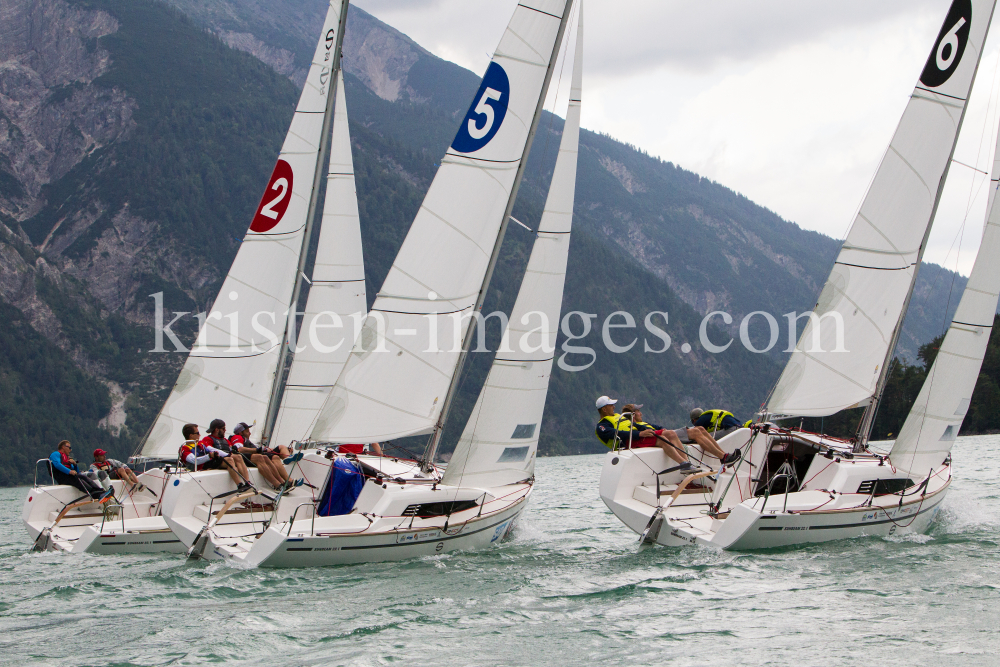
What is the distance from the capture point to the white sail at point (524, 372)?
1216cm

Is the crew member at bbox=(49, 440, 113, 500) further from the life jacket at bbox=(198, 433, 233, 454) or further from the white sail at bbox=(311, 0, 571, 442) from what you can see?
the white sail at bbox=(311, 0, 571, 442)

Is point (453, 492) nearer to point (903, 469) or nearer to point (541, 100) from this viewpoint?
point (541, 100)

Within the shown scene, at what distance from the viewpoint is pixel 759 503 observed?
36.0 feet

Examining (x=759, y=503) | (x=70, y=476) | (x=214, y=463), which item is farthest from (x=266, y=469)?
(x=759, y=503)

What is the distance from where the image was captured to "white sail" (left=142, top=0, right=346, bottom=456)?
16250 millimetres

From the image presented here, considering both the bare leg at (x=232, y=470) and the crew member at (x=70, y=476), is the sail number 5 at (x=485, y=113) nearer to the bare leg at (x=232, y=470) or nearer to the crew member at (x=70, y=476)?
the bare leg at (x=232, y=470)

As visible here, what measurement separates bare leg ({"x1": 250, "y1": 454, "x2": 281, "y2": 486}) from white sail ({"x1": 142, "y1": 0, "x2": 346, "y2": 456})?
427 centimetres

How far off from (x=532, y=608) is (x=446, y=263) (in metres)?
4.71

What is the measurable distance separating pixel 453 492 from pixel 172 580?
11.0 feet

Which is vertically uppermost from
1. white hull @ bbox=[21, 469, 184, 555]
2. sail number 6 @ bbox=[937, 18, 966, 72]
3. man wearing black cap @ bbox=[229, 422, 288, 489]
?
sail number 6 @ bbox=[937, 18, 966, 72]

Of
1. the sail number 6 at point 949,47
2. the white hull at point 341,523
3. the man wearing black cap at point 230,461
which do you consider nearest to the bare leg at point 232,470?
the man wearing black cap at point 230,461

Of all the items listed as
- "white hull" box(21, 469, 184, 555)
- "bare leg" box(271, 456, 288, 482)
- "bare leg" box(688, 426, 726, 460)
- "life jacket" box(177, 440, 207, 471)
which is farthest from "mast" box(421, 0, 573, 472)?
"white hull" box(21, 469, 184, 555)

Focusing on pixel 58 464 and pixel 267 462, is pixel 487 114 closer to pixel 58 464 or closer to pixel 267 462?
pixel 267 462

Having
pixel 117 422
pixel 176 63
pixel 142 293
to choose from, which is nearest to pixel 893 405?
pixel 117 422
